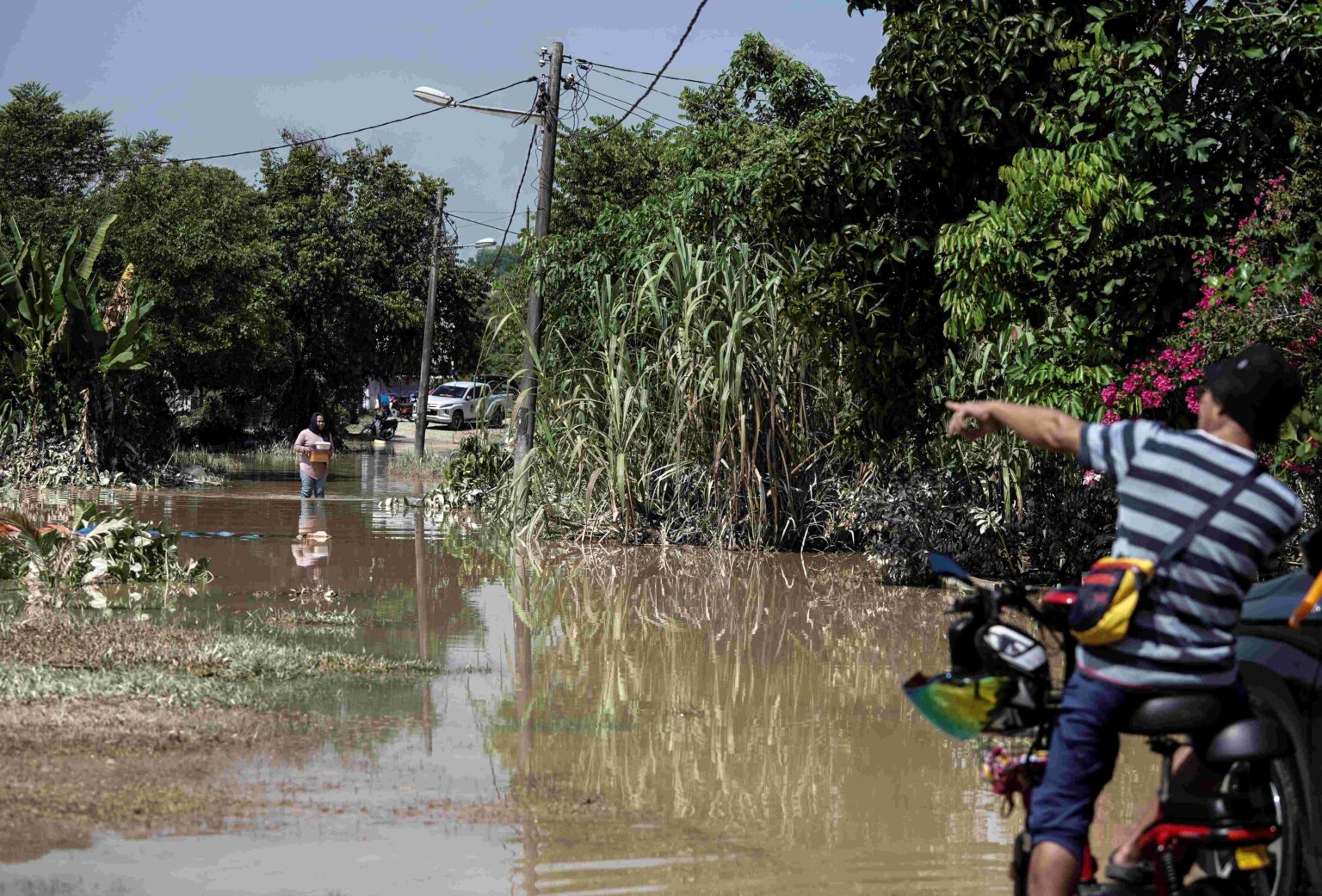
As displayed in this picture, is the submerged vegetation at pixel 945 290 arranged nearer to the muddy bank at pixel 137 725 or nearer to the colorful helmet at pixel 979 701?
the muddy bank at pixel 137 725

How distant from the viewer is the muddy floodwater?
5.25 metres

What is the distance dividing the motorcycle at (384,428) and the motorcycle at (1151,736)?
48.7m

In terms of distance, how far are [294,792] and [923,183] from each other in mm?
8550

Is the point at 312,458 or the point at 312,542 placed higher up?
the point at 312,458

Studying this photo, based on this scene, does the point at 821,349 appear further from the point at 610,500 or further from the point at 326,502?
the point at 326,502

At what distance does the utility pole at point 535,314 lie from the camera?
1872cm

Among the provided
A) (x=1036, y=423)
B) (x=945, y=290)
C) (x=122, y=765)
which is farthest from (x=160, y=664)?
(x=945, y=290)

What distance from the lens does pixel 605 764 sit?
274 inches

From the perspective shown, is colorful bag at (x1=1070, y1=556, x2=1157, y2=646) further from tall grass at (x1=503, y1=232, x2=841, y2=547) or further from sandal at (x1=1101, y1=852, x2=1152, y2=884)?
tall grass at (x1=503, y1=232, x2=841, y2=547)

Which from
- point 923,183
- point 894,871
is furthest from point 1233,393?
point 923,183

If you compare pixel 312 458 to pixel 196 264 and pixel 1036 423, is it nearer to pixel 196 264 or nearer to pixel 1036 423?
pixel 196 264

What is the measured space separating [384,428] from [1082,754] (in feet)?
165

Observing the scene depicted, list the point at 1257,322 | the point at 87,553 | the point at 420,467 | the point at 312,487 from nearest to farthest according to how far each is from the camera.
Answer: the point at 1257,322 → the point at 87,553 → the point at 312,487 → the point at 420,467

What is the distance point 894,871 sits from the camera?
548 cm
